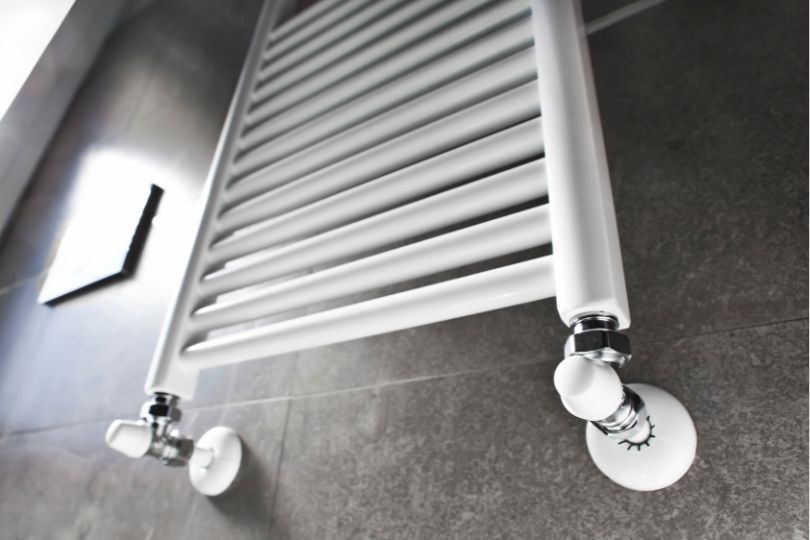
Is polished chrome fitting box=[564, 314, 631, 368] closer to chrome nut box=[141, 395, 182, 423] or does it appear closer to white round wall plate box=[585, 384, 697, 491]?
white round wall plate box=[585, 384, 697, 491]

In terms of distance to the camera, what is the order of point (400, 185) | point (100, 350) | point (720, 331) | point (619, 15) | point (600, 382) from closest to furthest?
point (600, 382) → point (720, 331) → point (400, 185) → point (619, 15) → point (100, 350)

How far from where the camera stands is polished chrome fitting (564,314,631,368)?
1.19 feet

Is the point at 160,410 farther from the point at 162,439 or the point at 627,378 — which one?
the point at 627,378

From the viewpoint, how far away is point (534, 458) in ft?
1.53

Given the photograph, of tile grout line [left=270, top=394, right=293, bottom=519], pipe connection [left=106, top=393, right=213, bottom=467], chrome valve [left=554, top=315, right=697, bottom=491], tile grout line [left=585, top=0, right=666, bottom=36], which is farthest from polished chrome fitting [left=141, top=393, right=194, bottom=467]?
tile grout line [left=585, top=0, right=666, bottom=36]

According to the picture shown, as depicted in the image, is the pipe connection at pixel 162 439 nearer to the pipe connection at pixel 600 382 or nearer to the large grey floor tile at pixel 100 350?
the large grey floor tile at pixel 100 350

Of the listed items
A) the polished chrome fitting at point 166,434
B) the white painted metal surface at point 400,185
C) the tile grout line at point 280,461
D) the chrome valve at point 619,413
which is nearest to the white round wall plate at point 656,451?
the chrome valve at point 619,413

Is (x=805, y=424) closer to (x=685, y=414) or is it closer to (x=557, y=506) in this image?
(x=685, y=414)

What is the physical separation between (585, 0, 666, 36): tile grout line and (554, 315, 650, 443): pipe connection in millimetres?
430

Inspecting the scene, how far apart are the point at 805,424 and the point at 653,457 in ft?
0.33

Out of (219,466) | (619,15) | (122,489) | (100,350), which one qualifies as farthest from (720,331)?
(100,350)

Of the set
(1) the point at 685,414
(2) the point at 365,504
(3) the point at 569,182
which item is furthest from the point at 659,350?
(2) the point at 365,504

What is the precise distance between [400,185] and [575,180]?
0.18m

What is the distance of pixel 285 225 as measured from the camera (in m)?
0.63
